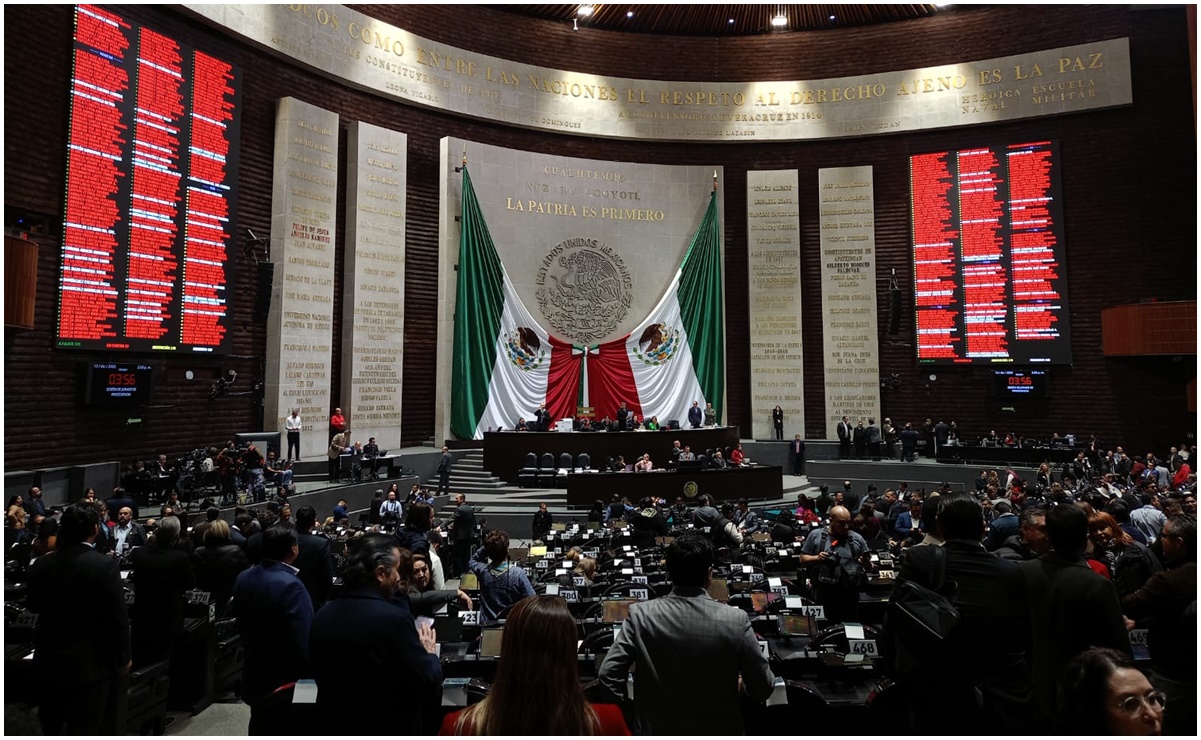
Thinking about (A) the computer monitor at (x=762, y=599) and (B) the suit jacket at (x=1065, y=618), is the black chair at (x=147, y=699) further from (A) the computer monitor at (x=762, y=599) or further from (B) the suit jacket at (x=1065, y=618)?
(B) the suit jacket at (x=1065, y=618)

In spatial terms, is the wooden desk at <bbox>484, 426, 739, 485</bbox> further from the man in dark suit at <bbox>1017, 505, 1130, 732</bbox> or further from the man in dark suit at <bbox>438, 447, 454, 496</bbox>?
the man in dark suit at <bbox>1017, 505, 1130, 732</bbox>

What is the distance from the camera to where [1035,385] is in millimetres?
16266

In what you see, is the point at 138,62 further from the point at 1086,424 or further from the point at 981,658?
the point at 1086,424

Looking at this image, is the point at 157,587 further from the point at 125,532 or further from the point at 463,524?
the point at 463,524

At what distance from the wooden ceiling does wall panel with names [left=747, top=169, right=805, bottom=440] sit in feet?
13.5

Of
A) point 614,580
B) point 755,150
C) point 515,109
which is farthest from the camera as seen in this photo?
point 755,150

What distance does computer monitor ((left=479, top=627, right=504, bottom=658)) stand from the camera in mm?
3121

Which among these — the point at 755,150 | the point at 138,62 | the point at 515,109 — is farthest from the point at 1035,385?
the point at 138,62

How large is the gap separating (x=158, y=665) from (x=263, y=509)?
277 inches

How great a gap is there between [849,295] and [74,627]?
58.5 ft

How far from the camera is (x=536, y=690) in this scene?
5.22ft

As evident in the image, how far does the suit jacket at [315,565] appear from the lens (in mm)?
3762

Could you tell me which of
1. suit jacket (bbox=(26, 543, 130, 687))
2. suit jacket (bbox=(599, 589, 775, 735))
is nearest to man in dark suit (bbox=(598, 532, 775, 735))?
suit jacket (bbox=(599, 589, 775, 735))

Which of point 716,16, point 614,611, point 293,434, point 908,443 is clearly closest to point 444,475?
point 293,434
